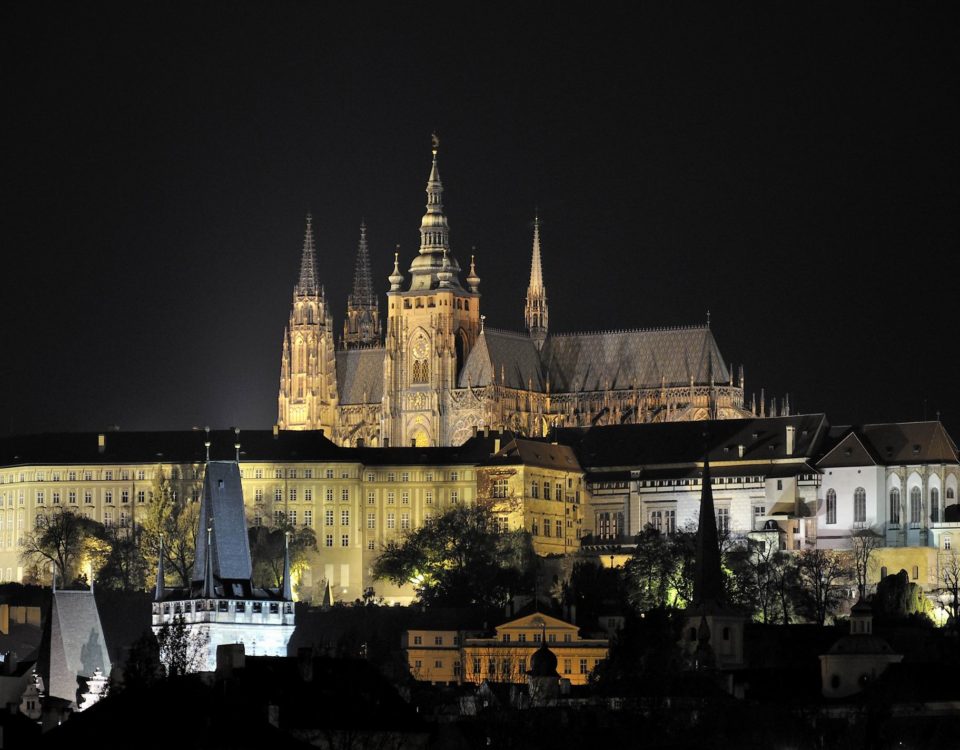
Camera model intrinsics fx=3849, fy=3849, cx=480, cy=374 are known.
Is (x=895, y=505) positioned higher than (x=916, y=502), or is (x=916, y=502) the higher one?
(x=916, y=502)

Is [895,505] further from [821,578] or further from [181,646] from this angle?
[181,646]

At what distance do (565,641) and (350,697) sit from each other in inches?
2347

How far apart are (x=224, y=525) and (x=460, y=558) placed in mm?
53944

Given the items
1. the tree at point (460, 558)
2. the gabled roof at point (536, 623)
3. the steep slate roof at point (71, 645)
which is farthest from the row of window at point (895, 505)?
the steep slate roof at point (71, 645)

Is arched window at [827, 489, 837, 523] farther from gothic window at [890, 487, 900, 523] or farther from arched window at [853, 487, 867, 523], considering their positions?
gothic window at [890, 487, 900, 523]

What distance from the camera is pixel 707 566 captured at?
15738cm

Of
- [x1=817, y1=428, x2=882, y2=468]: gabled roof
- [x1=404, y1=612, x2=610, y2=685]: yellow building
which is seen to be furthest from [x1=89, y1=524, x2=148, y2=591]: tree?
[x1=817, y1=428, x2=882, y2=468]: gabled roof

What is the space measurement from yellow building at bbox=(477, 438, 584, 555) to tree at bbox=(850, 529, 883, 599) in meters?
15.8

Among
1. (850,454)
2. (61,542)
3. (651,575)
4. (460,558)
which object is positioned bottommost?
(651,575)

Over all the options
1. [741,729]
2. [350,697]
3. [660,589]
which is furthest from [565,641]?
[350,697]

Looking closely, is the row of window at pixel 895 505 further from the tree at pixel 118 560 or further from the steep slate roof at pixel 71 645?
the steep slate roof at pixel 71 645

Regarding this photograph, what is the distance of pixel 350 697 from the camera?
9544 cm

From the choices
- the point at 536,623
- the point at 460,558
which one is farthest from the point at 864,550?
the point at 536,623

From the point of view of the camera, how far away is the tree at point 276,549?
178m
